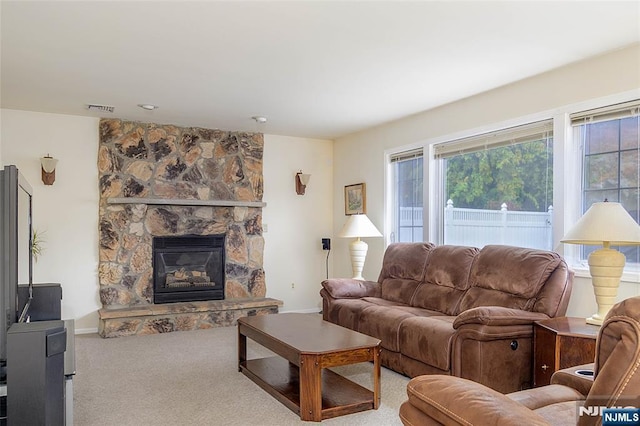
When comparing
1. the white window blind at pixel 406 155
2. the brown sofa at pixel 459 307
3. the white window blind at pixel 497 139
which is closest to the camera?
the brown sofa at pixel 459 307

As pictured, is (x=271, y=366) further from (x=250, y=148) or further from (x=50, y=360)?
(x=250, y=148)

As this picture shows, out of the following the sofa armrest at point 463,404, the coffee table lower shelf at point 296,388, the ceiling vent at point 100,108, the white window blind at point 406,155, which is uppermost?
the ceiling vent at point 100,108

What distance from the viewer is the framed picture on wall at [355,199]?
6246mm

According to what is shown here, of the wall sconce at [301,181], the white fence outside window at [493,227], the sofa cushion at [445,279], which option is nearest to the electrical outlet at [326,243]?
the wall sconce at [301,181]

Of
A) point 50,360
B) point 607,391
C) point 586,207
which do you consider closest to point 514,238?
point 586,207

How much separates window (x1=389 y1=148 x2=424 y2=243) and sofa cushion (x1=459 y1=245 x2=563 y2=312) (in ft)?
4.35

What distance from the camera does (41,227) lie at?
207 inches

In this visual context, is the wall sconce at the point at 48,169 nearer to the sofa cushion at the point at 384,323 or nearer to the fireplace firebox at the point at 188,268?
the fireplace firebox at the point at 188,268

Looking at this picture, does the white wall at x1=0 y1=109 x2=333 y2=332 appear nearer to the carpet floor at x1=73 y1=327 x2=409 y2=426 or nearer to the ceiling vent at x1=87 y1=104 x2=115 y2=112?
the ceiling vent at x1=87 y1=104 x2=115 y2=112

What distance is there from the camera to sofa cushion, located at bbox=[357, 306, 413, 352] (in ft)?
12.4

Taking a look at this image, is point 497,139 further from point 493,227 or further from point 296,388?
point 296,388

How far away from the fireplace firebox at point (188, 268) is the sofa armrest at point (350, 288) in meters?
→ 1.80

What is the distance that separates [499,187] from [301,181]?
9.47ft

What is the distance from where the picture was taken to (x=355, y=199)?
6.42 meters
